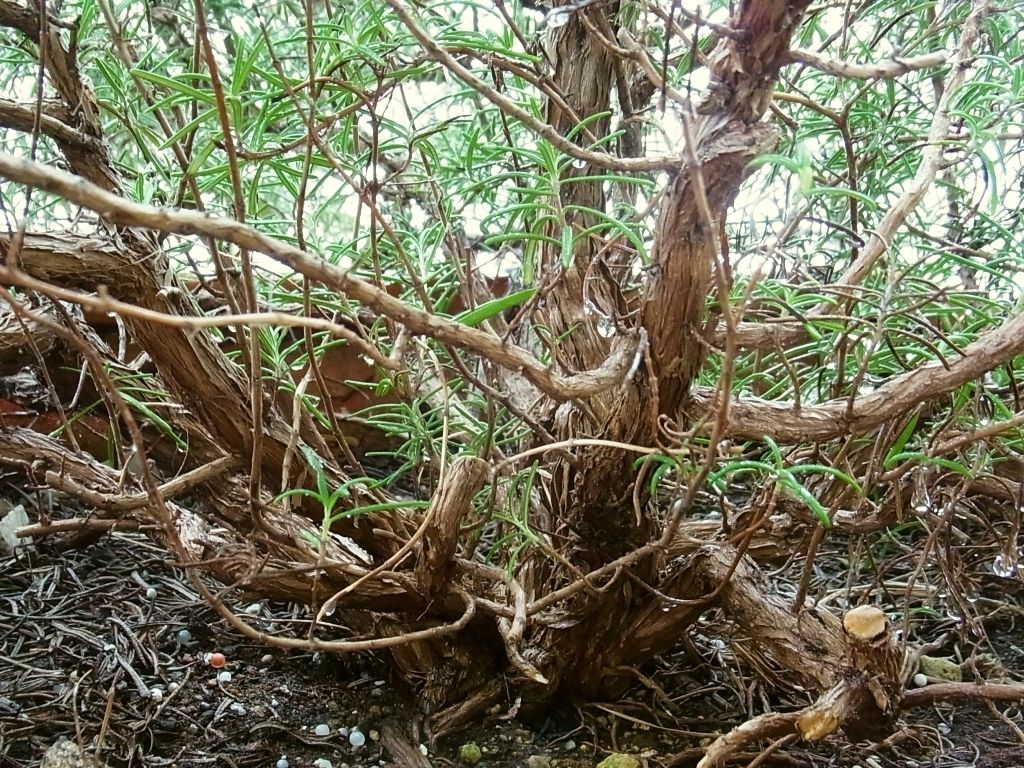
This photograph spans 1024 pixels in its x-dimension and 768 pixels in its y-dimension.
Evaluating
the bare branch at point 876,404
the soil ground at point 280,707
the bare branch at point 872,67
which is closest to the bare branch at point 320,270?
the bare branch at point 876,404

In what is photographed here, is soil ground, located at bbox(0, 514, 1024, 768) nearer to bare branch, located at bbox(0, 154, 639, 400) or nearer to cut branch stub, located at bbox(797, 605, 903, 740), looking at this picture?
cut branch stub, located at bbox(797, 605, 903, 740)

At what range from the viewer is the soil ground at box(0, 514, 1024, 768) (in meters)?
0.90

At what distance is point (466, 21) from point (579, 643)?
823mm

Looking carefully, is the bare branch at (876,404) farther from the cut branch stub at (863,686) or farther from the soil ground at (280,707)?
the soil ground at (280,707)

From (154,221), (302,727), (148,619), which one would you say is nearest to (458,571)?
(302,727)

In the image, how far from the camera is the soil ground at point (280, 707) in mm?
903

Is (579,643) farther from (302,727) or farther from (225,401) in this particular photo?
(225,401)

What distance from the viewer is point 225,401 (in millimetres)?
806

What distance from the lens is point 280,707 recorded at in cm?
99

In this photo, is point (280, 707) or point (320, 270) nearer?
point (320, 270)

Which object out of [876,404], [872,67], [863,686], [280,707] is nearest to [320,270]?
[872,67]

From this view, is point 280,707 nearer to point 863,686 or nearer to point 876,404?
point 863,686

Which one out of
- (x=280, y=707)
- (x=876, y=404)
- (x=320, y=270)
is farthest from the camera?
(x=280, y=707)

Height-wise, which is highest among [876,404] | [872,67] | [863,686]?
[872,67]
